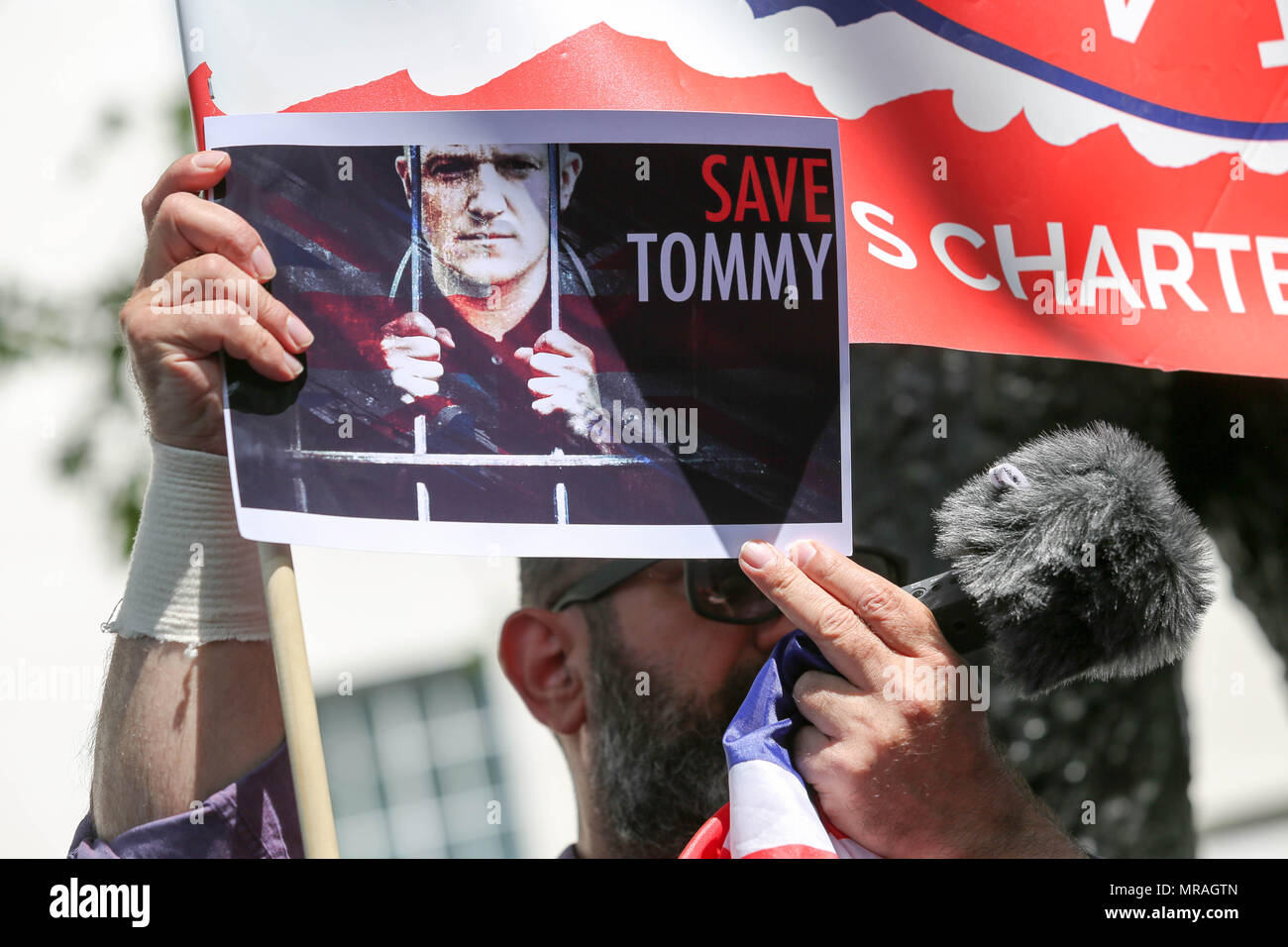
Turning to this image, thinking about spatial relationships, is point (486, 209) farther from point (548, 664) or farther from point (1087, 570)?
point (548, 664)

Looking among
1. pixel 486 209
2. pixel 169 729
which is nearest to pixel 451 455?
pixel 486 209

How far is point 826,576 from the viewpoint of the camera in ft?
4.70

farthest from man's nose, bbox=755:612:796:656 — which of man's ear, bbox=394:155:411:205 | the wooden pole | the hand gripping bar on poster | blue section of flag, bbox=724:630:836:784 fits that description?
man's ear, bbox=394:155:411:205

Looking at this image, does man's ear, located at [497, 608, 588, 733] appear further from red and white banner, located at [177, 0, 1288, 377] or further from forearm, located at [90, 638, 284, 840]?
red and white banner, located at [177, 0, 1288, 377]

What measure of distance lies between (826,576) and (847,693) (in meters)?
0.16

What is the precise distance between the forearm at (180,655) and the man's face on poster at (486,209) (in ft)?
1.89

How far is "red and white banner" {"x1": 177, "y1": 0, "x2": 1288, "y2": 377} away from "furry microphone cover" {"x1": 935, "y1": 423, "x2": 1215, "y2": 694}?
38 cm

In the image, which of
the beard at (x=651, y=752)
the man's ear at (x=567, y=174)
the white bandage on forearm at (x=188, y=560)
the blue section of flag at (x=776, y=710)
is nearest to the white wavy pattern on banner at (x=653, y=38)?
the man's ear at (x=567, y=174)

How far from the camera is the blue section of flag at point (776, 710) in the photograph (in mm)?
1389

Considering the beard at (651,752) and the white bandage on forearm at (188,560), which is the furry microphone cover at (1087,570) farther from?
the white bandage on forearm at (188,560)

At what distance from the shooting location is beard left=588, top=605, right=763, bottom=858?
6.63 feet

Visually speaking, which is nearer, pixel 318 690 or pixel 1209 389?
pixel 1209 389

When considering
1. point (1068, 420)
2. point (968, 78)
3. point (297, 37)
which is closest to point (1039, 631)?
point (968, 78)
